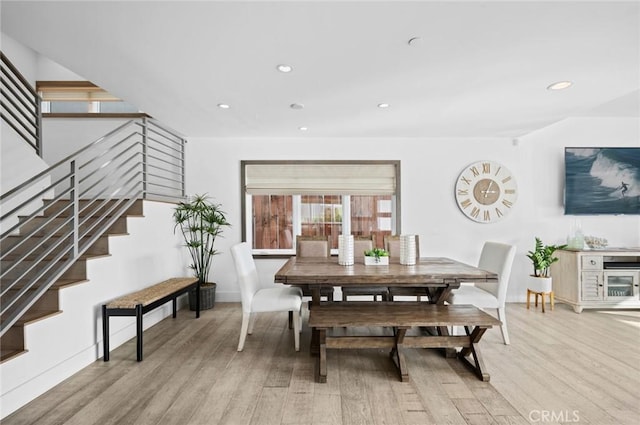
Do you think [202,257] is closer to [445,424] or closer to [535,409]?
[445,424]

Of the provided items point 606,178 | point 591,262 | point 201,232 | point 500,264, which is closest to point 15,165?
point 201,232

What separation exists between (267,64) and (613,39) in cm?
236

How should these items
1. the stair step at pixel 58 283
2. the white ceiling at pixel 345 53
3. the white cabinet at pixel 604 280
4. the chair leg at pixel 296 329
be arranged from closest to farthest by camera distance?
1. the white ceiling at pixel 345 53
2. the stair step at pixel 58 283
3. the chair leg at pixel 296 329
4. the white cabinet at pixel 604 280

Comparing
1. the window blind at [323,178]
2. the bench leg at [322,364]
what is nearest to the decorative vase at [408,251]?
the bench leg at [322,364]

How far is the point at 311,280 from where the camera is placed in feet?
8.92

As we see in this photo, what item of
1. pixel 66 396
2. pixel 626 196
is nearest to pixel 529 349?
pixel 626 196

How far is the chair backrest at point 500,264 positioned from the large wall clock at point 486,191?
1.44 meters

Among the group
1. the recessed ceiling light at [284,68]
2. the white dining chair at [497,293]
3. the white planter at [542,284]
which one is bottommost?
the white planter at [542,284]

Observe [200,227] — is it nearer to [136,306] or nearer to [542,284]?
[136,306]

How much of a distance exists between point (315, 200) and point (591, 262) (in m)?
3.76

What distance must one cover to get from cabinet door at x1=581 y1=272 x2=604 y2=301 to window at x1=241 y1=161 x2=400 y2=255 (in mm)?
2400

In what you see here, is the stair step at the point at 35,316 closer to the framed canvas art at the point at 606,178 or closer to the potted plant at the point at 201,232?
the potted plant at the point at 201,232

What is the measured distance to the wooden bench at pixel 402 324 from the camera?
96.4 inches

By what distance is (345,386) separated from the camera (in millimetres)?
2367
